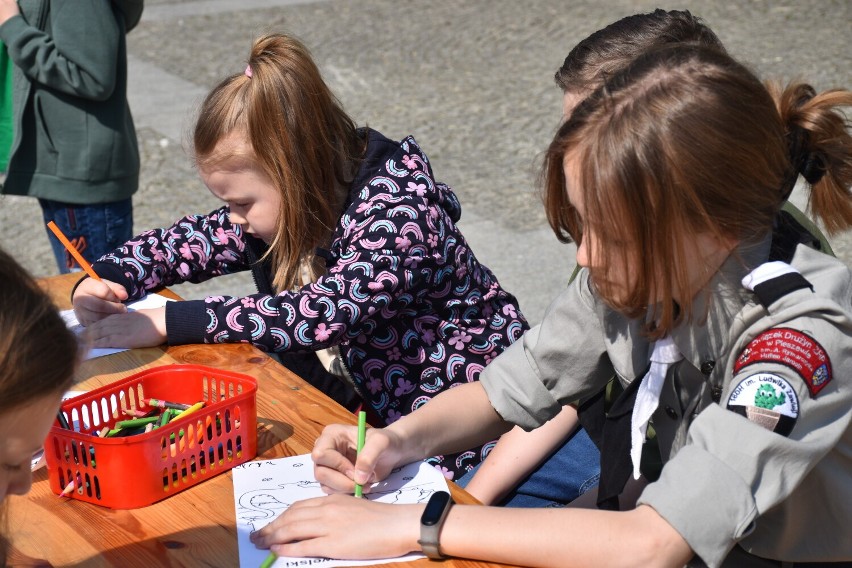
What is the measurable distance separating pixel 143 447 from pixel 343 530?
0.33 metres

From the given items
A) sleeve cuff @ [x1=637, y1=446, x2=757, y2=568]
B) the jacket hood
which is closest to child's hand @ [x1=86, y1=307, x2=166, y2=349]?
the jacket hood

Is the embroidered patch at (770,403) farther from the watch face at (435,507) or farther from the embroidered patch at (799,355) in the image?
the watch face at (435,507)

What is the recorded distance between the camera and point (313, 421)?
176 cm

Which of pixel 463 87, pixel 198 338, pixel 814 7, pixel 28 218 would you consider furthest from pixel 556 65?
pixel 198 338

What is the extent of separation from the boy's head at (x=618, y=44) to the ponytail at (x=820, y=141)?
0.63 meters

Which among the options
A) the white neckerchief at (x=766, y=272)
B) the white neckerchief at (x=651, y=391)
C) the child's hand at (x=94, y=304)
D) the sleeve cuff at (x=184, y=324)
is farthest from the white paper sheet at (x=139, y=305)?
the white neckerchief at (x=766, y=272)

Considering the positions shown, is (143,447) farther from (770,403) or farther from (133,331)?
(770,403)

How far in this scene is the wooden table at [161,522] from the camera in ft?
4.53

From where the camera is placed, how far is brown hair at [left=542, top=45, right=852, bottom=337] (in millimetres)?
1317

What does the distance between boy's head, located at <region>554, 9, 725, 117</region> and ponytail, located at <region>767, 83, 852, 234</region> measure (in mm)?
631

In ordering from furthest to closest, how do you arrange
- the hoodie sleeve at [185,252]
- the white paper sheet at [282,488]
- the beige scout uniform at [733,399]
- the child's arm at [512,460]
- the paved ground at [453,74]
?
the paved ground at [453,74], the hoodie sleeve at [185,252], the child's arm at [512,460], the white paper sheet at [282,488], the beige scout uniform at [733,399]

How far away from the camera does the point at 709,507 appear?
124 centimetres

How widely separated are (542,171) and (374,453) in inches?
19.6

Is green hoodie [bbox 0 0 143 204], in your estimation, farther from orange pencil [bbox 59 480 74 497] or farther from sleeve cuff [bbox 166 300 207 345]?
orange pencil [bbox 59 480 74 497]
